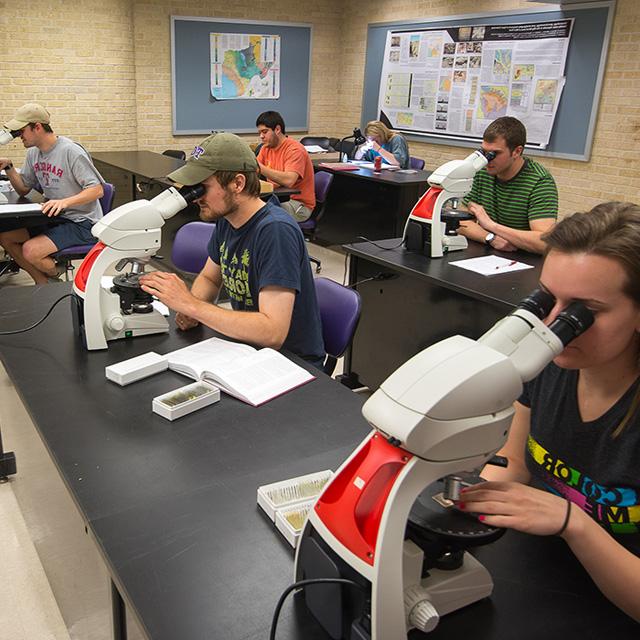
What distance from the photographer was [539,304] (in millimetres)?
841

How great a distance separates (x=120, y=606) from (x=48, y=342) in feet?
2.98

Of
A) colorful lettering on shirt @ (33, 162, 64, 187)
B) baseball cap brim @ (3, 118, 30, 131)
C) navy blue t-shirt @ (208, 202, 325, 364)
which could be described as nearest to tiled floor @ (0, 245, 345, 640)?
navy blue t-shirt @ (208, 202, 325, 364)

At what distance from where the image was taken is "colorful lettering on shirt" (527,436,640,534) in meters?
1.03

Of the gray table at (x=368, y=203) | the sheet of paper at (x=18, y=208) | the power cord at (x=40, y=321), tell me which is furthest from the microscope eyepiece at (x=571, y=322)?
the gray table at (x=368, y=203)

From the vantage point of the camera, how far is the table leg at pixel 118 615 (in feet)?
3.99

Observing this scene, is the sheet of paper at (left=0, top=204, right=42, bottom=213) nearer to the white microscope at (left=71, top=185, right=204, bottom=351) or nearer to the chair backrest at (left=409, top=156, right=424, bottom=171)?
the white microscope at (left=71, top=185, right=204, bottom=351)

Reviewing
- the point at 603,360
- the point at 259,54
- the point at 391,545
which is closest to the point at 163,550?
the point at 391,545

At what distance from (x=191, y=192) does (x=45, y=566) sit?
1.25m

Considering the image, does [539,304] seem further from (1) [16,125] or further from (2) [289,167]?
(2) [289,167]

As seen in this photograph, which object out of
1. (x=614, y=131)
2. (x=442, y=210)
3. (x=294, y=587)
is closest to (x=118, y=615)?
(x=294, y=587)

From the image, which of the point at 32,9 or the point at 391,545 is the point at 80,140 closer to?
the point at 32,9

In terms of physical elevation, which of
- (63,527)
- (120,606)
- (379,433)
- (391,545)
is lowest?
(63,527)

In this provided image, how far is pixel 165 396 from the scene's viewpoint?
1.51 meters

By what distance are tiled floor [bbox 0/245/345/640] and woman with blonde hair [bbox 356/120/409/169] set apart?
4168mm
